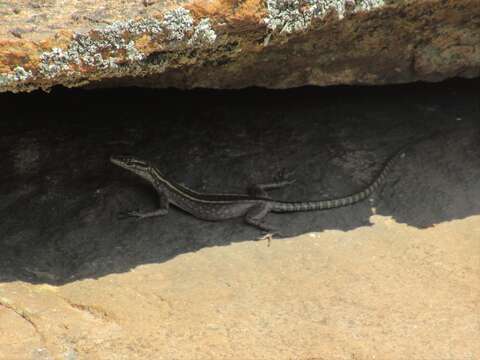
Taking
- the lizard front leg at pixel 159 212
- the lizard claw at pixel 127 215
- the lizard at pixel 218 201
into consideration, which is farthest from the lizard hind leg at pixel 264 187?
the lizard claw at pixel 127 215

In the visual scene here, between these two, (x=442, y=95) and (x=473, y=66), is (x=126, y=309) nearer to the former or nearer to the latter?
(x=473, y=66)

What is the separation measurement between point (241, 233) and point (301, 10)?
97.3 inches

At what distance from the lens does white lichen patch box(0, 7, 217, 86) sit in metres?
4.41

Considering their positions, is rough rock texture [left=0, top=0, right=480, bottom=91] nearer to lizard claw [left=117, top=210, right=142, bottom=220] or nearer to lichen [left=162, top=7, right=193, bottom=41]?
lichen [left=162, top=7, right=193, bottom=41]

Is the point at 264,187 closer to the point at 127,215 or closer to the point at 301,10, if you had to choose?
the point at 127,215

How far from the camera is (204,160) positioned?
7.16 meters

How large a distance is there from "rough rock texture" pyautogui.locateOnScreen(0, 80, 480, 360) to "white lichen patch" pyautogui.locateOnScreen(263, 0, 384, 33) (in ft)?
7.08

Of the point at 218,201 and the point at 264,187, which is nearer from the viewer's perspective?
the point at 218,201

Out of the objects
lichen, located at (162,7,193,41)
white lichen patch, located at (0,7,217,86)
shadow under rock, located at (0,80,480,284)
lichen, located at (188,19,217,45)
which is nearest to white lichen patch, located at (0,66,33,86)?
white lichen patch, located at (0,7,217,86)

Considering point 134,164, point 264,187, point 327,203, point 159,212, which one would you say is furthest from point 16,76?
point 327,203

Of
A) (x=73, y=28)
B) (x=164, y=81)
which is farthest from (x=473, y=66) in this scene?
(x=73, y=28)

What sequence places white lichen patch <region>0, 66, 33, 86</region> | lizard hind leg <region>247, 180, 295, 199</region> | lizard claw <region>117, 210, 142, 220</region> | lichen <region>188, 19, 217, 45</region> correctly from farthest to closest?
lizard hind leg <region>247, 180, 295, 199</region>
lizard claw <region>117, 210, 142, 220</region>
lichen <region>188, 19, 217, 45</region>
white lichen patch <region>0, 66, 33, 86</region>

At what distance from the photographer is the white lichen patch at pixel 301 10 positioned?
467cm

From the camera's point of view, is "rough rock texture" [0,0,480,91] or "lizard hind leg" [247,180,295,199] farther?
"lizard hind leg" [247,180,295,199]
